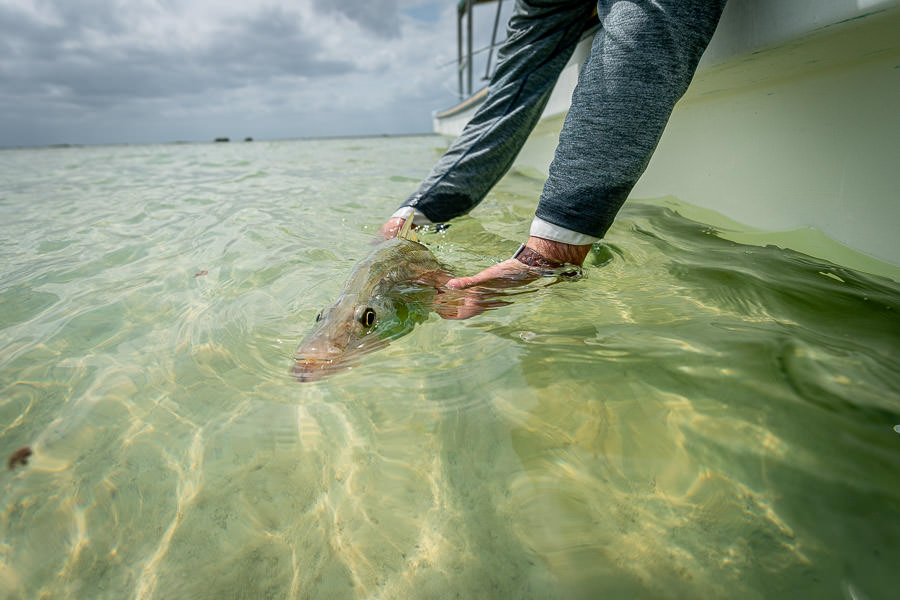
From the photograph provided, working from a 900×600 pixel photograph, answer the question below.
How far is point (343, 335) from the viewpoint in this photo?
171cm

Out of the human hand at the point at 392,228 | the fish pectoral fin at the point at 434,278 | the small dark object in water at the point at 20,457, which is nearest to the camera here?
the small dark object in water at the point at 20,457

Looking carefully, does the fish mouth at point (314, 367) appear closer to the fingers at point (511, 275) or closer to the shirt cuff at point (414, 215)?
the fingers at point (511, 275)

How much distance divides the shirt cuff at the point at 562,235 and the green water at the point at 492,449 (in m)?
0.24

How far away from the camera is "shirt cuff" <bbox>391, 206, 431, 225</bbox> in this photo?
3045mm

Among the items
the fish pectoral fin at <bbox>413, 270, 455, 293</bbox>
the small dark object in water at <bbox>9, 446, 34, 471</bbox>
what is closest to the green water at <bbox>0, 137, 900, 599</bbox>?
the small dark object in water at <bbox>9, 446, 34, 471</bbox>

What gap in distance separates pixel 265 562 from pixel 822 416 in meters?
1.38

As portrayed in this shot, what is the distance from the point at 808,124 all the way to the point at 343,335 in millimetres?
2558

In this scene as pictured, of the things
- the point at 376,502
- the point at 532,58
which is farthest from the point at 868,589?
the point at 532,58

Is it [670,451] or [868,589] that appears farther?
[670,451]

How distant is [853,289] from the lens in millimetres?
1720

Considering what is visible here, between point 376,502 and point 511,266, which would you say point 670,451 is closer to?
point 376,502

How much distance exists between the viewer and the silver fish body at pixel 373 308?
163 centimetres

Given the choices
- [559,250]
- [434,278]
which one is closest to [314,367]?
[434,278]

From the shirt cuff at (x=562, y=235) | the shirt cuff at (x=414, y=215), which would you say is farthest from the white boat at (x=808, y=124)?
the shirt cuff at (x=414, y=215)
